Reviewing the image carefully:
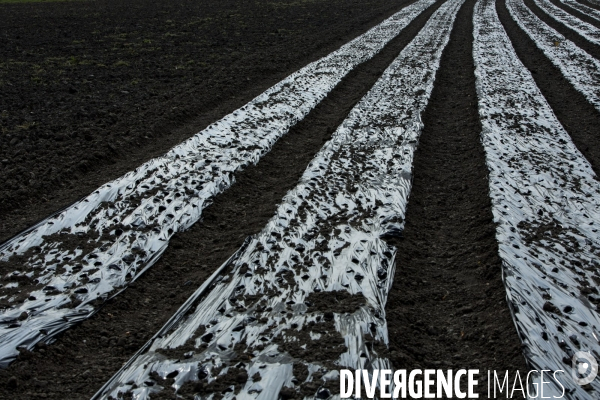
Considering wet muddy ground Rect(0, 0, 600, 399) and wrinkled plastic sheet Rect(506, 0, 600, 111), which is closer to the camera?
wet muddy ground Rect(0, 0, 600, 399)

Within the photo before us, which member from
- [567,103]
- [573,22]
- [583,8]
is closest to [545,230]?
[567,103]

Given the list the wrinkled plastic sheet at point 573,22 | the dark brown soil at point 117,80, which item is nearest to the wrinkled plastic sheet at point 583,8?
the wrinkled plastic sheet at point 573,22

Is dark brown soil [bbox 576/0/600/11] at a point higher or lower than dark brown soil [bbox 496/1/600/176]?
higher

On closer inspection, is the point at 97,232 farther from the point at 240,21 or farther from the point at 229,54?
the point at 240,21

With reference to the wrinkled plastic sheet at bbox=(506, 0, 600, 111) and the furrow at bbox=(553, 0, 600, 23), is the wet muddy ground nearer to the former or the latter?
the wrinkled plastic sheet at bbox=(506, 0, 600, 111)

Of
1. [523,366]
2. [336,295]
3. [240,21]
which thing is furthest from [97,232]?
[240,21]

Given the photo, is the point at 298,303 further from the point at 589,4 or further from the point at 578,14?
the point at 589,4

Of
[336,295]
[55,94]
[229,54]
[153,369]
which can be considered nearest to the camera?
[153,369]

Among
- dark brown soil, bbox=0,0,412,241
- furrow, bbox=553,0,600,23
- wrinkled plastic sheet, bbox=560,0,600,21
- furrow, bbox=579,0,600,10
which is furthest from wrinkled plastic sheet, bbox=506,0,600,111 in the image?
furrow, bbox=579,0,600,10
